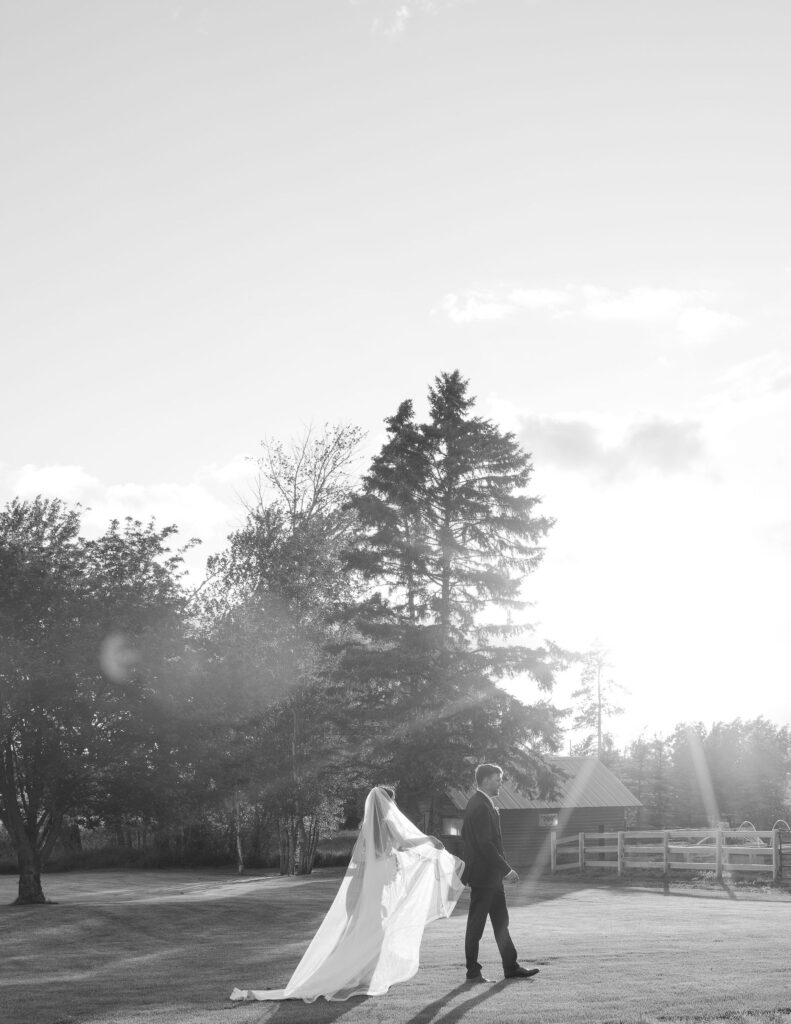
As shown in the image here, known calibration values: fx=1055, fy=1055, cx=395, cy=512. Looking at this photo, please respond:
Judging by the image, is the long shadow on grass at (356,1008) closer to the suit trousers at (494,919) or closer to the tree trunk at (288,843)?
the suit trousers at (494,919)

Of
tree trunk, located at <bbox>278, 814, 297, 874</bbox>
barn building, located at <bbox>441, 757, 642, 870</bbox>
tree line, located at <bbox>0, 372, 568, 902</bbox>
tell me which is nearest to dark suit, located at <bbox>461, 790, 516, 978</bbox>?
tree line, located at <bbox>0, 372, 568, 902</bbox>

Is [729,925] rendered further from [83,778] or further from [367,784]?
[367,784]

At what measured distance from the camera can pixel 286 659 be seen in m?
39.1

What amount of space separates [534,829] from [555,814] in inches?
52.3

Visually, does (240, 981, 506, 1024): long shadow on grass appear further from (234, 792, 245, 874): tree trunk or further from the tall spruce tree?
(234, 792, 245, 874): tree trunk

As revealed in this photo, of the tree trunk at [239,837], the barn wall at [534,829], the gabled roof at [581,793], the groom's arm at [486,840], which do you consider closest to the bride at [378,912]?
the groom's arm at [486,840]

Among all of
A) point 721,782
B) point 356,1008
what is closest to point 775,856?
point 356,1008

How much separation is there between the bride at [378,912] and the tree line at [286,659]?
1379 centimetres

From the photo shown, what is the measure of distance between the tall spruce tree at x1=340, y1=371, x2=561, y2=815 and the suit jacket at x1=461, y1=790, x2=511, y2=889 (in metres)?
21.5

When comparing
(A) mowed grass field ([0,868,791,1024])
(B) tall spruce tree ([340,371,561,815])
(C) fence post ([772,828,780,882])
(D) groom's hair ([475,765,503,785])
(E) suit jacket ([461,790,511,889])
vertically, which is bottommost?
(A) mowed grass field ([0,868,791,1024])

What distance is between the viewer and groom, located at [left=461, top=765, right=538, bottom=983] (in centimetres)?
1053

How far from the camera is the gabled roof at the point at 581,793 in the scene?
148 ft

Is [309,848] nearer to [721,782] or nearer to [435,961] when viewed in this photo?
[435,961]

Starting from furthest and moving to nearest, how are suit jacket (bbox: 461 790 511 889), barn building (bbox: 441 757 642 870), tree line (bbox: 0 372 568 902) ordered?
barn building (bbox: 441 757 642 870)
tree line (bbox: 0 372 568 902)
suit jacket (bbox: 461 790 511 889)
